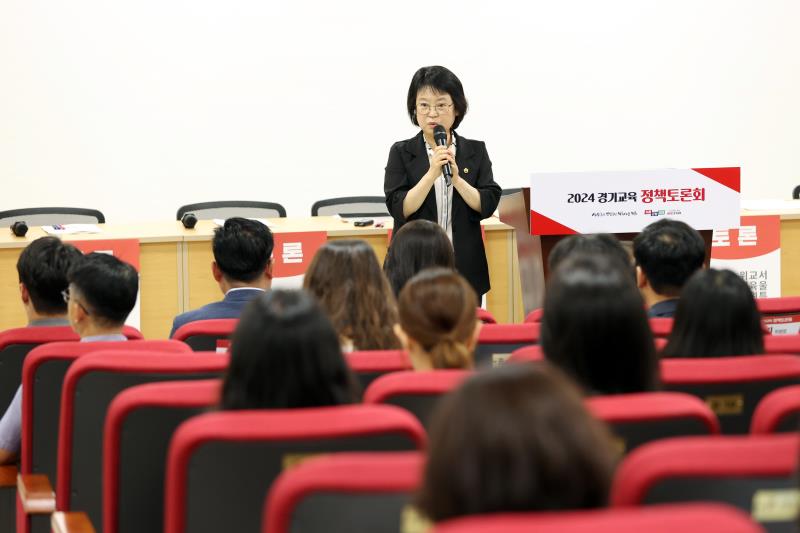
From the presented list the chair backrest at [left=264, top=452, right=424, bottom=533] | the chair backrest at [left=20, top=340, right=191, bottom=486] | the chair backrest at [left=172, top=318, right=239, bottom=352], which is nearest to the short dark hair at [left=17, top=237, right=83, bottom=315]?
the chair backrest at [left=172, top=318, right=239, bottom=352]

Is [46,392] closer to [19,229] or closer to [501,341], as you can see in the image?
[501,341]

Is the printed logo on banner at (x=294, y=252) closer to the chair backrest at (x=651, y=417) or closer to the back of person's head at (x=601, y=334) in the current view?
the back of person's head at (x=601, y=334)

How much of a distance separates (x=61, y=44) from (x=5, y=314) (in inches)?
120

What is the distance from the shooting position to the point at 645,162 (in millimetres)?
8867

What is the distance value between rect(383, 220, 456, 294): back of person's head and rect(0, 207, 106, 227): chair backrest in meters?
3.23

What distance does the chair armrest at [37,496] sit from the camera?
2.68m

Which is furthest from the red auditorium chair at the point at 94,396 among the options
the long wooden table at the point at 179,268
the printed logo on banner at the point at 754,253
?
the printed logo on banner at the point at 754,253

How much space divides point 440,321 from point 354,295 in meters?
0.58

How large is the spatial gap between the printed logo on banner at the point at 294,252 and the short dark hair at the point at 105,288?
2518 millimetres

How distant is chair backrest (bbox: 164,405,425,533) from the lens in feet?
5.49

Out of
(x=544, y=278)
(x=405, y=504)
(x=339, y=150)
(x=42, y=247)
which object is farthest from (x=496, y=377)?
(x=339, y=150)

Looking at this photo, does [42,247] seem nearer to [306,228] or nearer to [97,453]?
[97,453]

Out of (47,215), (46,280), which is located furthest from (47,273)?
(47,215)

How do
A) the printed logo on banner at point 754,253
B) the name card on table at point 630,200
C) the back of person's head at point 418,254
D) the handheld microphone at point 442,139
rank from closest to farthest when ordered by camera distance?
the back of person's head at point 418,254
the name card on table at point 630,200
the handheld microphone at point 442,139
the printed logo on banner at point 754,253
